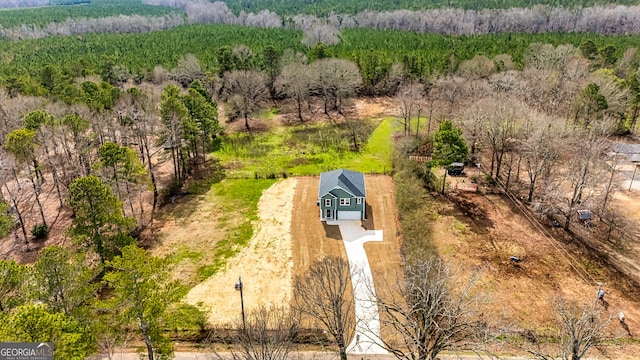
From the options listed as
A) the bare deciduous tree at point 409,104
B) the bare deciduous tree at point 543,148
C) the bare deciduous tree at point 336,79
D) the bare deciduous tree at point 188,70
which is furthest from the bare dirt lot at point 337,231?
the bare deciduous tree at point 188,70

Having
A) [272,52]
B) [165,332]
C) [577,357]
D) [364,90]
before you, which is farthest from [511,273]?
[272,52]

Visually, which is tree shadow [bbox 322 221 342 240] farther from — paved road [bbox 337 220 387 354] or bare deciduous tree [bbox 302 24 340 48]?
bare deciduous tree [bbox 302 24 340 48]

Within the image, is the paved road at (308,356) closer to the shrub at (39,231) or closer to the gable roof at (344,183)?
the gable roof at (344,183)

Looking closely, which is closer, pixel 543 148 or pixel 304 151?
pixel 543 148

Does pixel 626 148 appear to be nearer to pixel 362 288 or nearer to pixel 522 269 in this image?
pixel 522 269

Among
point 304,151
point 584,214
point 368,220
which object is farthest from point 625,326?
point 304,151

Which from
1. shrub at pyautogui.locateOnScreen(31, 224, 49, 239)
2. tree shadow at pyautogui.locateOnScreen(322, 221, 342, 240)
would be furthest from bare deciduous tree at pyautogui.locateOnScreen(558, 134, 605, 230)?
shrub at pyautogui.locateOnScreen(31, 224, 49, 239)

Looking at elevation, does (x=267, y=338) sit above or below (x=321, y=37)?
below

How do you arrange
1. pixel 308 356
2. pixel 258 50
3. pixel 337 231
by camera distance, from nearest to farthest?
pixel 308 356
pixel 337 231
pixel 258 50
